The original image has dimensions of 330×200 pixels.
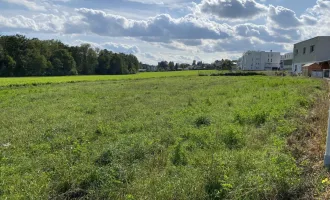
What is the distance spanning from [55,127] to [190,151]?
6.09 m

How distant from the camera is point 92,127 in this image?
11.6 meters

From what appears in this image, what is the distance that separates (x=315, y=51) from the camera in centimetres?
6400

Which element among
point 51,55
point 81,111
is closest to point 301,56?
point 81,111

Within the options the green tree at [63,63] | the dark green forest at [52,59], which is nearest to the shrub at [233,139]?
the dark green forest at [52,59]

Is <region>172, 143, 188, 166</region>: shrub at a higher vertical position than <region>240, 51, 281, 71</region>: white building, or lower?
lower

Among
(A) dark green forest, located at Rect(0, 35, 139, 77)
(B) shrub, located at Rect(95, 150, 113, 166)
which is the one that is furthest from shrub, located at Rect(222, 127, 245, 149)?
(A) dark green forest, located at Rect(0, 35, 139, 77)

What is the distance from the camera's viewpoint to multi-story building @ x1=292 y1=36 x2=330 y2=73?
62.8 metres

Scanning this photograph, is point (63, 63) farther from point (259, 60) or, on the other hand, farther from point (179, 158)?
point (259, 60)

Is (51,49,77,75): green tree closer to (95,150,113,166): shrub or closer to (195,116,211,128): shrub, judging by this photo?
(195,116,211,128): shrub

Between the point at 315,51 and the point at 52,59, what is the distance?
78.4 metres

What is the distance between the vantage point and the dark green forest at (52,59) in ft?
272

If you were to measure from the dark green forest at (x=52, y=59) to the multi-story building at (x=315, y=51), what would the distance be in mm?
67054

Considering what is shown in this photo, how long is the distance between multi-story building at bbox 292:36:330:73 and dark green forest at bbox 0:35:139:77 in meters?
67.1

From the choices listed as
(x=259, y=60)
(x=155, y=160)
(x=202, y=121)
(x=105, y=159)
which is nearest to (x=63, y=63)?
(x=202, y=121)
